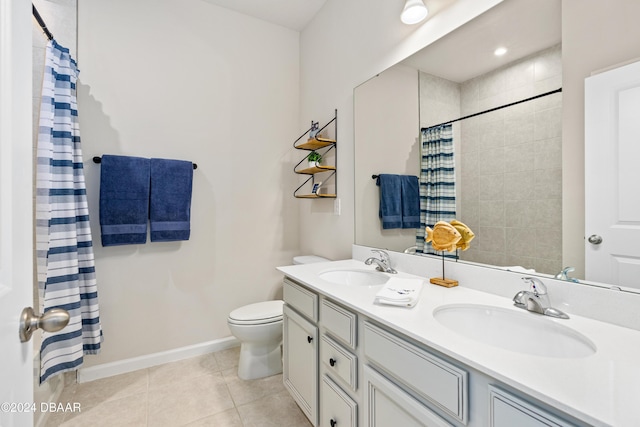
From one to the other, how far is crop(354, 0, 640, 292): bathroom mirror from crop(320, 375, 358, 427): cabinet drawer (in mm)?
786

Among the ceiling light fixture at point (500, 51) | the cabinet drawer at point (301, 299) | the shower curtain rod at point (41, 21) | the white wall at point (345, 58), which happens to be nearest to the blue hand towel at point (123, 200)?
the shower curtain rod at point (41, 21)

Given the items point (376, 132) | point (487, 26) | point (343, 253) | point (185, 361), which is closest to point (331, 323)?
point (343, 253)

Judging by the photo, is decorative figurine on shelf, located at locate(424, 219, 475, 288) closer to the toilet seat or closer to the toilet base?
the toilet seat

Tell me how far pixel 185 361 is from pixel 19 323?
6.38 ft

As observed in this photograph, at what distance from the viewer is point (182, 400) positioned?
71.7 inches

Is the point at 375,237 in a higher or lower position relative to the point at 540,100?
lower

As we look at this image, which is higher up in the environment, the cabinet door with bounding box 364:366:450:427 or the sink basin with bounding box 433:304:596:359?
the sink basin with bounding box 433:304:596:359

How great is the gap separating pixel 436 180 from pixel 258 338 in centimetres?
147

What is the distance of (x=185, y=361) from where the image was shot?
7.45ft

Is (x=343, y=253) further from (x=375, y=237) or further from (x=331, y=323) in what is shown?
(x=331, y=323)

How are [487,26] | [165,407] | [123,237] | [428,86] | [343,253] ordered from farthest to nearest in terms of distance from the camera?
[343,253]
[123,237]
[165,407]
[428,86]
[487,26]

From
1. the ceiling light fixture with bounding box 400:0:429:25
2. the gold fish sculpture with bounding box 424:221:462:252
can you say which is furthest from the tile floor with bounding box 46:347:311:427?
the ceiling light fixture with bounding box 400:0:429:25

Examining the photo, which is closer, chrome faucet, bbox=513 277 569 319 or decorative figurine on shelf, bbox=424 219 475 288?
chrome faucet, bbox=513 277 569 319

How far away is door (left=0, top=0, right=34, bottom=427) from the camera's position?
546 millimetres
